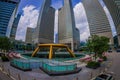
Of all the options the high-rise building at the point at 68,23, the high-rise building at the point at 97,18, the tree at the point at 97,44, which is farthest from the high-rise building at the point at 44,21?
the tree at the point at 97,44

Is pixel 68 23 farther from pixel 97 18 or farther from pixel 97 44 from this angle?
pixel 97 44

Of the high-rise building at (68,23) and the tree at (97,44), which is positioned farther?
the high-rise building at (68,23)

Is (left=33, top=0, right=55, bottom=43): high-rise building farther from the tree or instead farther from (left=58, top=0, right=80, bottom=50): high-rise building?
the tree

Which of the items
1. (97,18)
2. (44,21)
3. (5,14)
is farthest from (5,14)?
(97,18)

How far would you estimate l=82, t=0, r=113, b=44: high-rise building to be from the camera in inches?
6658

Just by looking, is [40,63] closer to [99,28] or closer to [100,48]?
[100,48]

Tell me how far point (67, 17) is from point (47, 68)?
6190 inches

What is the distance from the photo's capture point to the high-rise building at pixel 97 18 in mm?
169125

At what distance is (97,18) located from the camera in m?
177

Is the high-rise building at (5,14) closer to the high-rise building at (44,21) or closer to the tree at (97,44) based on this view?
the high-rise building at (44,21)

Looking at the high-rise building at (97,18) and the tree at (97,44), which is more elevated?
the high-rise building at (97,18)

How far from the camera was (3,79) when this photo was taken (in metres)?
19.5

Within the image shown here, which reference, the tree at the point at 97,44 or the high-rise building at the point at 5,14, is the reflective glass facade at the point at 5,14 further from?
the tree at the point at 97,44

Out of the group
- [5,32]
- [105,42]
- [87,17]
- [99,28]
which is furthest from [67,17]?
[105,42]
